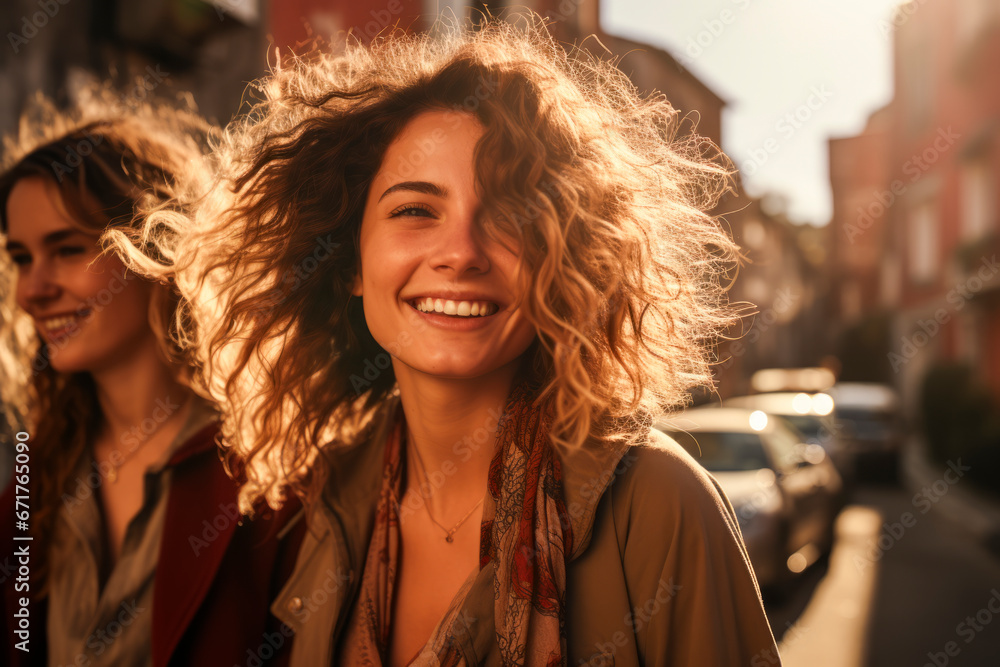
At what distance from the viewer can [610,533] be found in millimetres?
1681

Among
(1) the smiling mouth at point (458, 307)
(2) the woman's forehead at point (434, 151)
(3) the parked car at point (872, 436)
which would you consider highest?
(2) the woman's forehead at point (434, 151)

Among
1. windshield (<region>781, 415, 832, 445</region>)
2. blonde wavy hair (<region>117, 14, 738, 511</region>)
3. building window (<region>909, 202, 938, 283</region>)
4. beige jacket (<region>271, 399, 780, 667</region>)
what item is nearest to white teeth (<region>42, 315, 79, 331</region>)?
blonde wavy hair (<region>117, 14, 738, 511</region>)

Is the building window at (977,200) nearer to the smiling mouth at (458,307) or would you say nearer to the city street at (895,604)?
the city street at (895,604)

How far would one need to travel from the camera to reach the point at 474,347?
5.86 ft

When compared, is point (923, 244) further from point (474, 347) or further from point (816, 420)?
point (474, 347)

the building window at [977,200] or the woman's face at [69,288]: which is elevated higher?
the building window at [977,200]

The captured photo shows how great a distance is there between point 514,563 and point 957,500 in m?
12.0

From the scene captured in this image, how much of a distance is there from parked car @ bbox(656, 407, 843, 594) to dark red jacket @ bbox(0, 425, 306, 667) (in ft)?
12.6

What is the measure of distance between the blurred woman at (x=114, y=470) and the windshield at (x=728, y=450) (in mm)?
4853

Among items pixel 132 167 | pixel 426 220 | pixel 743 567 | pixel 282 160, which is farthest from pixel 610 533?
pixel 132 167

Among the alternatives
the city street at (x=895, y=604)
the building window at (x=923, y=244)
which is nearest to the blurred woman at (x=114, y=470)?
the city street at (x=895, y=604)

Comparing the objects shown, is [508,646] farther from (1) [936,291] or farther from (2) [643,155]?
(1) [936,291]

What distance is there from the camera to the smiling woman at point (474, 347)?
167 centimetres

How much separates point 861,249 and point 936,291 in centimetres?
2330
